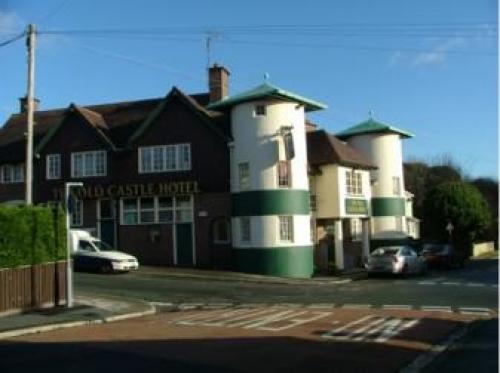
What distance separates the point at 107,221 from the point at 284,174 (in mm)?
9755

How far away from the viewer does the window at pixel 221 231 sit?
39688mm

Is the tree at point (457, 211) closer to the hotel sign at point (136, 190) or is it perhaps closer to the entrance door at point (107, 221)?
the hotel sign at point (136, 190)

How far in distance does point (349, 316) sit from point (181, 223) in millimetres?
21722

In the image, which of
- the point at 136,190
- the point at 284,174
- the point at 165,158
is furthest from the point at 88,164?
the point at 284,174

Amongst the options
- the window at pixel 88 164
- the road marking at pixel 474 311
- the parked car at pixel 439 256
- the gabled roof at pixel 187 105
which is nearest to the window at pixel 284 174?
the gabled roof at pixel 187 105

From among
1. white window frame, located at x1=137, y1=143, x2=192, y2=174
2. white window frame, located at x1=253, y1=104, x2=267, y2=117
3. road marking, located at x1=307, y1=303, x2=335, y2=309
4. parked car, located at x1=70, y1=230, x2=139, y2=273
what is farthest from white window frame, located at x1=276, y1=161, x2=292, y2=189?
road marking, located at x1=307, y1=303, x2=335, y2=309

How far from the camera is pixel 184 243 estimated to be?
39969 millimetres

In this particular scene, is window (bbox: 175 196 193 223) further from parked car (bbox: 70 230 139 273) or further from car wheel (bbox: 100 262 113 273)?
car wheel (bbox: 100 262 113 273)

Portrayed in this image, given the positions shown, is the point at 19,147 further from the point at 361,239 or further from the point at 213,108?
the point at 361,239

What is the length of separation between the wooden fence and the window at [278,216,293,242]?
682 inches

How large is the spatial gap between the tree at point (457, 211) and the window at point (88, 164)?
28.3 meters

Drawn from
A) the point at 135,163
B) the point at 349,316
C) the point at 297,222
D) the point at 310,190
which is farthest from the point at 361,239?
the point at 349,316

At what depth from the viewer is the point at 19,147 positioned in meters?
44.6

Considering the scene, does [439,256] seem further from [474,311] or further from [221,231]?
[474,311]
